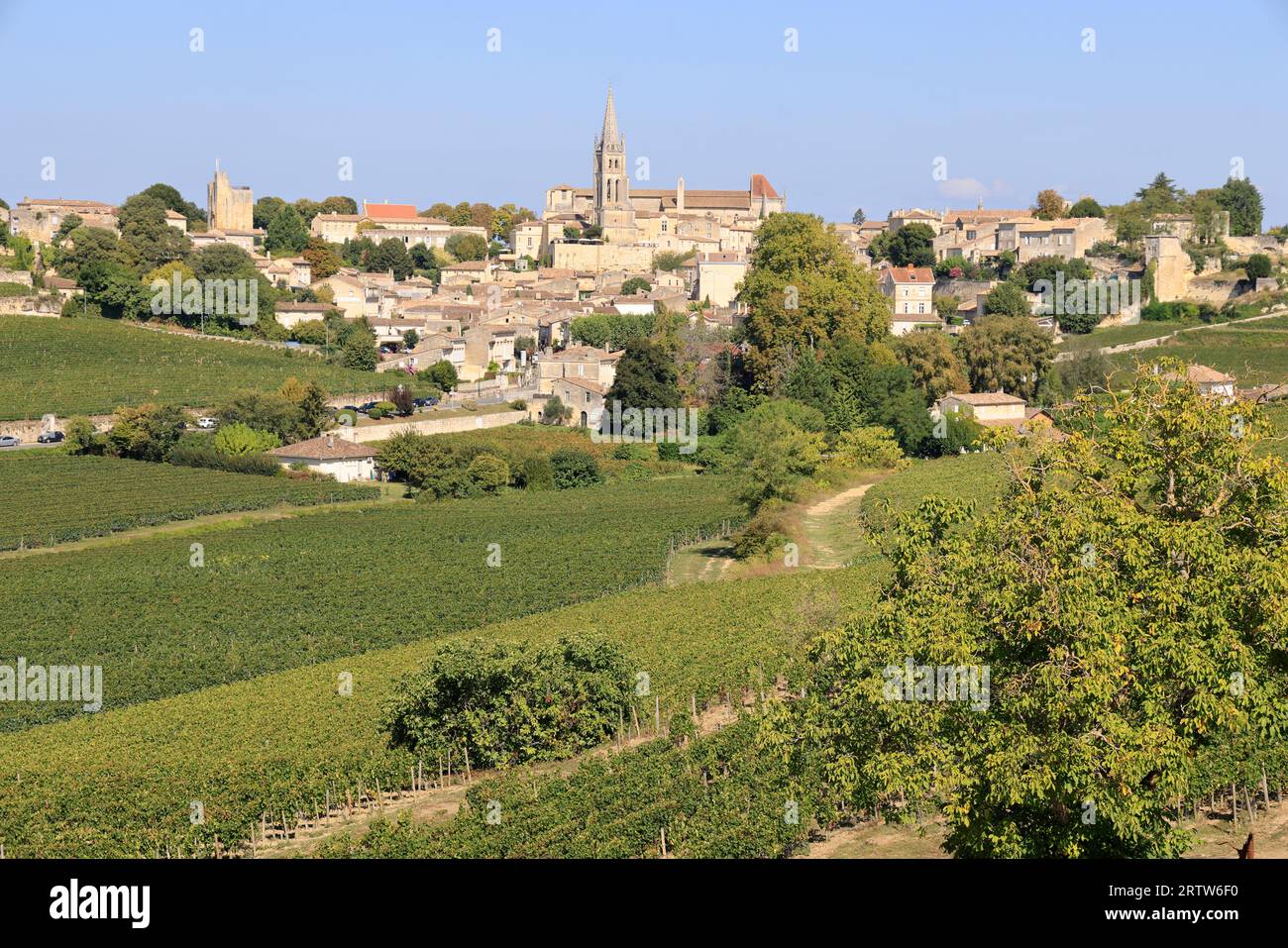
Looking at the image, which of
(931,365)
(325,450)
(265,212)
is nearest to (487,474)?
(325,450)

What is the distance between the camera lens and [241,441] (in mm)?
53562

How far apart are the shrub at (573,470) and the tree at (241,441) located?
10892 millimetres

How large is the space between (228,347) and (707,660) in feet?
→ 179

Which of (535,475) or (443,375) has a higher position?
(443,375)

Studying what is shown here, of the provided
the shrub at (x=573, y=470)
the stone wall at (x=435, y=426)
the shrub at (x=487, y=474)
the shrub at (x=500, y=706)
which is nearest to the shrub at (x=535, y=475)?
the shrub at (x=573, y=470)

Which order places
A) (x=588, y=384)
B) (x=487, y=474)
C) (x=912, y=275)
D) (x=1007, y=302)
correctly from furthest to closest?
1. (x=912, y=275)
2. (x=1007, y=302)
3. (x=588, y=384)
4. (x=487, y=474)

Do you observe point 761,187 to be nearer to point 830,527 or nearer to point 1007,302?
point 1007,302

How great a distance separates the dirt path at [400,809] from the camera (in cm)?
1797

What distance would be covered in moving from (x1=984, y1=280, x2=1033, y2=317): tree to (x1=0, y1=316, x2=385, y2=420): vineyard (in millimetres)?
30767

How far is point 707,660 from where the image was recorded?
25.1 metres

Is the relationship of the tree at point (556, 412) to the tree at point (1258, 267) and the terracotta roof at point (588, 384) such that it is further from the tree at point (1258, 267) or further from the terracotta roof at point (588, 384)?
the tree at point (1258, 267)

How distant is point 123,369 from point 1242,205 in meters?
68.3

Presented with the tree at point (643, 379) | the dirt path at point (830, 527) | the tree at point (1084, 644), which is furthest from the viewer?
the tree at point (643, 379)

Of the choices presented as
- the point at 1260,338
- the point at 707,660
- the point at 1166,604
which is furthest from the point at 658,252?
the point at 1166,604
